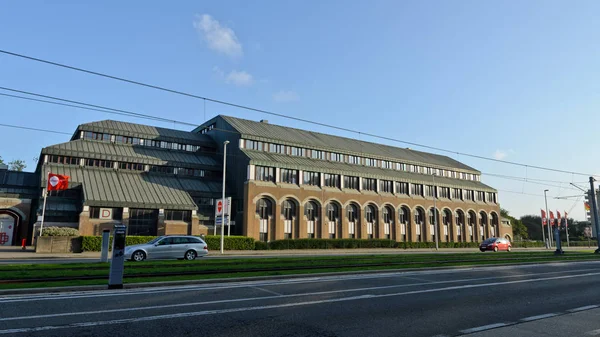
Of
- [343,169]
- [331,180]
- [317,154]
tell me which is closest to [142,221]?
[331,180]

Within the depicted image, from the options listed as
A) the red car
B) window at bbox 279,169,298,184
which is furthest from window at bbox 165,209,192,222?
the red car

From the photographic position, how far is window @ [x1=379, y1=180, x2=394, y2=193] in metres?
58.2

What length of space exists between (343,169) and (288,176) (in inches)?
359

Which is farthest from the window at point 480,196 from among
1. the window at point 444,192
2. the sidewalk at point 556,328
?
the sidewalk at point 556,328

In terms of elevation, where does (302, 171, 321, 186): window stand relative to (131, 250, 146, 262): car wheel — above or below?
above

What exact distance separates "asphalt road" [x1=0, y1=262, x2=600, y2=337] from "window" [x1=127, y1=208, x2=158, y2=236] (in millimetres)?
31069

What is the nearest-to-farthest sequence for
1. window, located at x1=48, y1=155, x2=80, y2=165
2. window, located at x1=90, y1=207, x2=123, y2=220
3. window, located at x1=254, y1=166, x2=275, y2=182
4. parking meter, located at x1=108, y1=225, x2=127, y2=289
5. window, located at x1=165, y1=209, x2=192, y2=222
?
parking meter, located at x1=108, y1=225, x2=127, y2=289, window, located at x1=90, y1=207, x2=123, y2=220, window, located at x1=165, y1=209, x2=192, y2=222, window, located at x1=48, y1=155, x2=80, y2=165, window, located at x1=254, y1=166, x2=275, y2=182

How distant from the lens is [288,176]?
4944 cm

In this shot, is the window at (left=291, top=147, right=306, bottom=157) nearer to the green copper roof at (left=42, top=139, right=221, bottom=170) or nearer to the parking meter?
the green copper roof at (left=42, top=139, right=221, bottom=170)

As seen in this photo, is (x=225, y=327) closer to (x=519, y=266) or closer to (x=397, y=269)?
(x=397, y=269)

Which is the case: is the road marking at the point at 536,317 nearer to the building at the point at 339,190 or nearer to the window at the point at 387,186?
the building at the point at 339,190

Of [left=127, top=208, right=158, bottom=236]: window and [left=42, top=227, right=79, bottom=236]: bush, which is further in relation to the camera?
[left=127, top=208, right=158, bottom=236]: window

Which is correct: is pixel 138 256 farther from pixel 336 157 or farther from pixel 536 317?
pixel 336 157

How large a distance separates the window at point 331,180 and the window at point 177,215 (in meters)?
18.4
